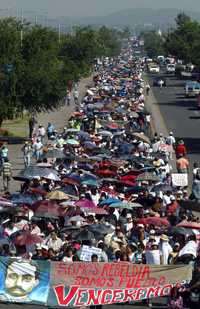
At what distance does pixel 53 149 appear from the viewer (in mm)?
33594

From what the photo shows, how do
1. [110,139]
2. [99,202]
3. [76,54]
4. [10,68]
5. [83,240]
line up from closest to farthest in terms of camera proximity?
1. [83,240]
2. [99,202]
3. [110,139]
4. [10,68]
5. [76,54]

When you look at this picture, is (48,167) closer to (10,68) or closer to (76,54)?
(10,68)

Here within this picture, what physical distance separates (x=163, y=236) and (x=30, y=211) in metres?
4.12

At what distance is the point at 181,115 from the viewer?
65188 millimetres

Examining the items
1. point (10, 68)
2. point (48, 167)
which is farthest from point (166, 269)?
point (10, 68)

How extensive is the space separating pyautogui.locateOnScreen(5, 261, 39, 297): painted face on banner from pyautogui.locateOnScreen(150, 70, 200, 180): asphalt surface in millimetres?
22302

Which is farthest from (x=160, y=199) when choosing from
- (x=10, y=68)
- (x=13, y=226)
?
(x=10, y=68)

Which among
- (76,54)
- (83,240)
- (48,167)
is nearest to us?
(83,240)

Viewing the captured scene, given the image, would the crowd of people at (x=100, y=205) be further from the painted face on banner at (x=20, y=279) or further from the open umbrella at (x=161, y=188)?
the painted face on banner at (x=20, y=279)

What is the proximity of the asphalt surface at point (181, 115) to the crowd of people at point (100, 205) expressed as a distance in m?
5.43

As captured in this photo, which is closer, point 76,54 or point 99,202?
point 99,202

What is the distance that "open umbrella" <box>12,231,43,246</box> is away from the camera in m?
19.3

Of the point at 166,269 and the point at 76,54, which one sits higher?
the point at 166,269

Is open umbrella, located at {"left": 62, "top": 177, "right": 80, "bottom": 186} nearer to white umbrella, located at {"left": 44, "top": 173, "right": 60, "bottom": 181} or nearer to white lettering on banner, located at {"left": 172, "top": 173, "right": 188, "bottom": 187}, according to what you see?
white umbrella, located at {"left": 44, "top": 173, "right": 60, "bottom": 181}
